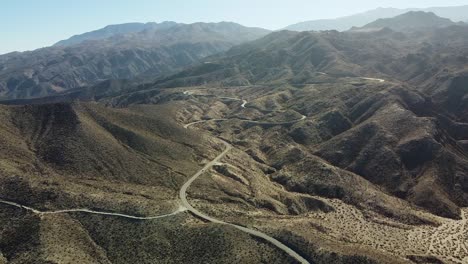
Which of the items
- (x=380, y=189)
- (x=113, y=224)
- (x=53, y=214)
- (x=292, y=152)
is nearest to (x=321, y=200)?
(x=380, y=189)

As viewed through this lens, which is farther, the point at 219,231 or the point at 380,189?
the point at 380,189

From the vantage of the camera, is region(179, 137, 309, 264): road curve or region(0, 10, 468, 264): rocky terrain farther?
region(0, 10, 468, 264): rocky terrain

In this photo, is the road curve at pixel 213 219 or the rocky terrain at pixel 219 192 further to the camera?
the rocky terrain at pixel 219 192

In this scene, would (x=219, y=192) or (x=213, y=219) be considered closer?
(x=213, y=219)

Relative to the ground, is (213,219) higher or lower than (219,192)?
higher

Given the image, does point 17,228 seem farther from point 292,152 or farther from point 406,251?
point 292,152

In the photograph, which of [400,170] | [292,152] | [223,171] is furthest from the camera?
[292,152]

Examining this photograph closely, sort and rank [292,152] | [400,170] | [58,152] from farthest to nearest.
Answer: [292,152], [400,170], [58,152]

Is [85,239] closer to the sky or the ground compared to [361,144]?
closer to the sky

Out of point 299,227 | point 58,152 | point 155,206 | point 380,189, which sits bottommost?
point 380,189
